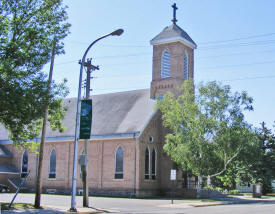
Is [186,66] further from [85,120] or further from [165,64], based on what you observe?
[85,120]

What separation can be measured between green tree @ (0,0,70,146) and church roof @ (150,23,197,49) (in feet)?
77.6

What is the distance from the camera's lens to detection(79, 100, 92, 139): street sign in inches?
839

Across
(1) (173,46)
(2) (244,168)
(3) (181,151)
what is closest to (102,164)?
(3) (181,151)

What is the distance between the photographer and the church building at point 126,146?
3841cm

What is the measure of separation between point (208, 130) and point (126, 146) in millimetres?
8722

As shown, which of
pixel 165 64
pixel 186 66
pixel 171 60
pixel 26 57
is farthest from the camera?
pixel 186 66

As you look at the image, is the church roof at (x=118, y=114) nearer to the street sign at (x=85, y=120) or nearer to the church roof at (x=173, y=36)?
the church roof at (x=173, y=36)

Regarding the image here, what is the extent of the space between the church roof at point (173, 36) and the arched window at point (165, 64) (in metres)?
1.52

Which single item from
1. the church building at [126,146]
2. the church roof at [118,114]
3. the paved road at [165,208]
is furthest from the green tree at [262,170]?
the paved road at [165,208]

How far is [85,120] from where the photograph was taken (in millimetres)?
21469

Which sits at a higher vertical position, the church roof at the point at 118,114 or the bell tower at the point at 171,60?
the bell tower at the point at 171,60

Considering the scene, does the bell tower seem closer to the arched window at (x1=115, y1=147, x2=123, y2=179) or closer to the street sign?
the arched window at (x1=115, y1=147, x2=123, y2=179)

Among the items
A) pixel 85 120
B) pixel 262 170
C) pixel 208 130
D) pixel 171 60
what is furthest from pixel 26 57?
pixel 262 170

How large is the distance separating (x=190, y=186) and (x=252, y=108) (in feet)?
43.0
